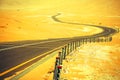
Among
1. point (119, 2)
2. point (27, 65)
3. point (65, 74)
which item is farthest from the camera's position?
point (119, 2)

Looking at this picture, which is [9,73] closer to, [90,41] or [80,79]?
[80,79]

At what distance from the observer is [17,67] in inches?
537

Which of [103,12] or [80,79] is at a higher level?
[103,12]

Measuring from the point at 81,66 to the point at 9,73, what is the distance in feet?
19.0

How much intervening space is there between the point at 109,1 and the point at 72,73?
474ft

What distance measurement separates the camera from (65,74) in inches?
517

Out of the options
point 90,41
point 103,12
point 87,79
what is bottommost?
point 87,79

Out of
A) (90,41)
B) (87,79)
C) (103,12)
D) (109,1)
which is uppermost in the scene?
(109,1)

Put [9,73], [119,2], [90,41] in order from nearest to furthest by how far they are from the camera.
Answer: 1. [9,73]
2. [90,41]
3. [119,2]

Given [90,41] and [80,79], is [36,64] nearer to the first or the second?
[80,79]

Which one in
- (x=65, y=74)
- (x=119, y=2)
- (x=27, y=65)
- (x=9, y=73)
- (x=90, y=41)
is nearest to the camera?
(x=9, y=73)

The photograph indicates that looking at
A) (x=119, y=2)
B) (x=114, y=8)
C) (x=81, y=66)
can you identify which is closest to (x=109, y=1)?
(x=119, y=2)

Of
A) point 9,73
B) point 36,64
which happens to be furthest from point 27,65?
point 9,73

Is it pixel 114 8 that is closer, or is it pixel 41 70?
pixel 41 70
